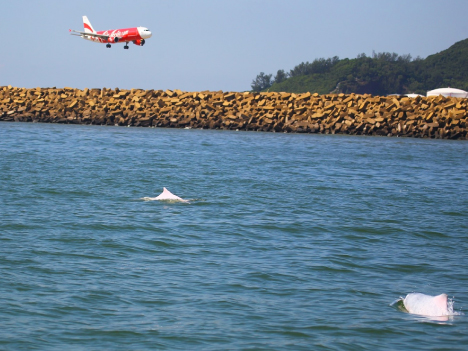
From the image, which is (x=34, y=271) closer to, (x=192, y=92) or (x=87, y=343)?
(x=87, y=343)

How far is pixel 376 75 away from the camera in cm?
9169

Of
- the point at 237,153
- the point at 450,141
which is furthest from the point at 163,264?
the point at 450,141

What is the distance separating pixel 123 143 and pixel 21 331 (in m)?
21.0

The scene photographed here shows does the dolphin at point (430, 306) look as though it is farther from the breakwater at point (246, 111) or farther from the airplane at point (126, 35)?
the airplane at point (126, 35)

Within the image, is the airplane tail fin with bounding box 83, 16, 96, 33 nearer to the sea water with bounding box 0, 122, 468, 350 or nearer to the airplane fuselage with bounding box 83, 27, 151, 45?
the airplane fuselage with bounding box 83, 27, 151, 45

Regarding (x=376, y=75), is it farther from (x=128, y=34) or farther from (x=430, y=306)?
(x=430, y=306)

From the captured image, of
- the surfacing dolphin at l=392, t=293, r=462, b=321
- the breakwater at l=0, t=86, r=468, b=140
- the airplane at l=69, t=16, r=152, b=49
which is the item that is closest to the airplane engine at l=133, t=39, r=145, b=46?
the airplane at l=69, t=16, r=152, b=49

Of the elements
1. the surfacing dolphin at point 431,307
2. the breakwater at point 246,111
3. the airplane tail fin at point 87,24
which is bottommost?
the surfacing dolphin at point 431,307

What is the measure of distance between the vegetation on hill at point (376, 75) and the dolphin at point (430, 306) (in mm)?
82715

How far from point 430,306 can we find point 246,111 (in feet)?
95.5

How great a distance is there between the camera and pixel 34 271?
303 inches

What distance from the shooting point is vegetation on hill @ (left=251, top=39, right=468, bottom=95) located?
90.3 meters

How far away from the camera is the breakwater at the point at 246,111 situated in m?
33.5

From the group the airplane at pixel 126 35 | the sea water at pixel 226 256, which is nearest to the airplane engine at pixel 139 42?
the airplane at pixel 126 35
